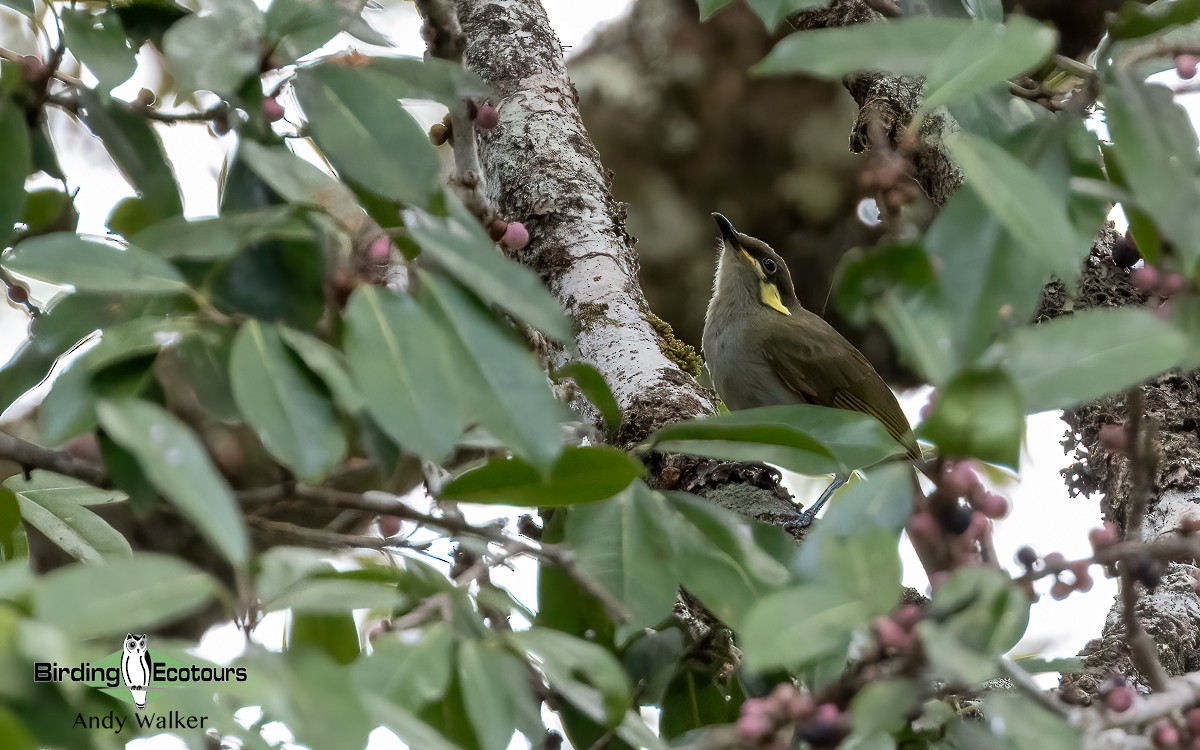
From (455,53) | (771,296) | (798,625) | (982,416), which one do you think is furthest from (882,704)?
(771,296)

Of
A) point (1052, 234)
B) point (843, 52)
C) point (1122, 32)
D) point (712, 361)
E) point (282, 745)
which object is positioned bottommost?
point (282, 745)

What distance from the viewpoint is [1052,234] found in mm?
1188

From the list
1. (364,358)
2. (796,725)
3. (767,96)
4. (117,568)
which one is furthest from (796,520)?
(767,96)

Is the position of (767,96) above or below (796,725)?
above

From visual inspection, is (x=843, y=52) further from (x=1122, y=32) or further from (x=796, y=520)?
(x=796, y=520)

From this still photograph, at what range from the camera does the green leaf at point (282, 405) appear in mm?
1256

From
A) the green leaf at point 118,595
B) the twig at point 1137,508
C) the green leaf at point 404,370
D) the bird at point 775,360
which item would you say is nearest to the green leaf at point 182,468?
the green leaf at point 118,595

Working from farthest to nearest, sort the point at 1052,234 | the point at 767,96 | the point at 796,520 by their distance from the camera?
1. the point at 767,96
2. the point at 796,520
3. the point at 1052,234

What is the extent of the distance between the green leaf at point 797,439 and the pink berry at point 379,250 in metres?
0.49

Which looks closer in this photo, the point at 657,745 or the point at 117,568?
the point at 117,568

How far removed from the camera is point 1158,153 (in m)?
1.28

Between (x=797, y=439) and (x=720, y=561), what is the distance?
0.70ft

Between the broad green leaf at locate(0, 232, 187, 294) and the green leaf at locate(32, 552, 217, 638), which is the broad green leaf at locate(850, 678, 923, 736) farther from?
the broad green leaf at locate(0, 232, 187, 294)

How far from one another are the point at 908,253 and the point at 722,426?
461 mm
